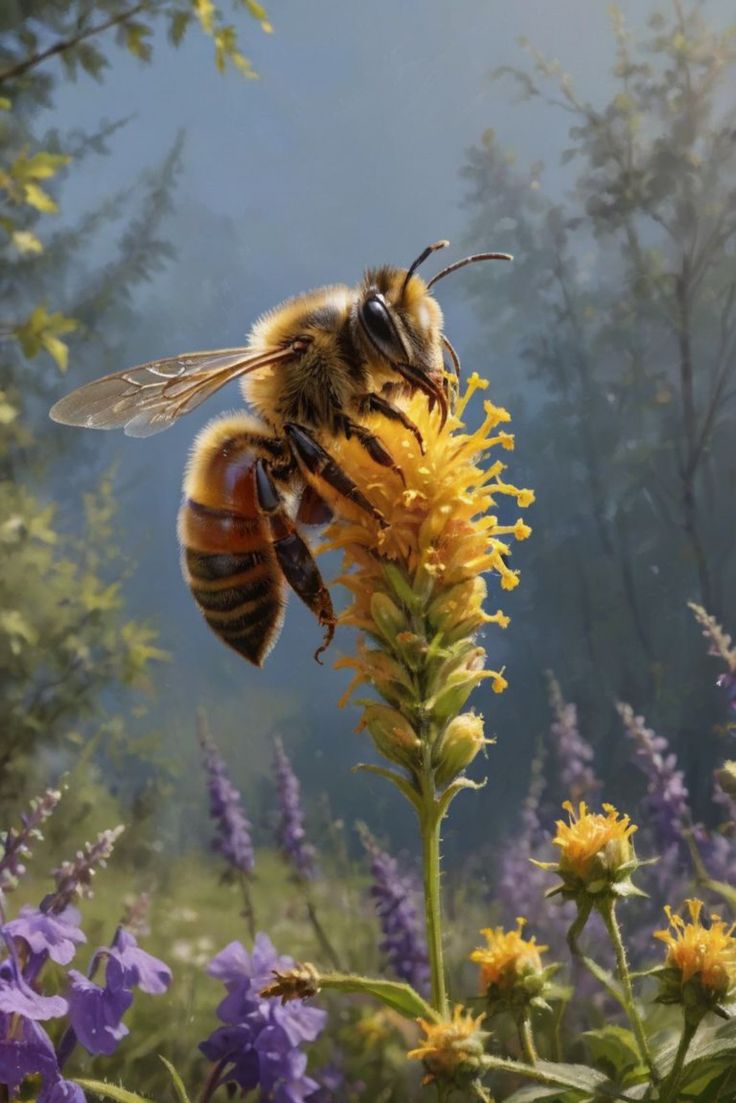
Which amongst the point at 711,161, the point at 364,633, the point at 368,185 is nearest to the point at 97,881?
the point at 368,185

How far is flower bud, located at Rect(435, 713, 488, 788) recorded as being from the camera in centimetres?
39

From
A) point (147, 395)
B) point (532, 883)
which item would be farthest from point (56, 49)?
point (532, 883)

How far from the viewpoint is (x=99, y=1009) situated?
1.47ft

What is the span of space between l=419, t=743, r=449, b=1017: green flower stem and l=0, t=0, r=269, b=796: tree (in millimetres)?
→ 1241

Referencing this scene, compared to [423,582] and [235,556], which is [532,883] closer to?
[235,556]

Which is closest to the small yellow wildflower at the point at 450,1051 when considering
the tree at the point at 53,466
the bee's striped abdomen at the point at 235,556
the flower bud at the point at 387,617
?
the flower bud at the point at 387,617

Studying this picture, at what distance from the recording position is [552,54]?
1836 millimetres

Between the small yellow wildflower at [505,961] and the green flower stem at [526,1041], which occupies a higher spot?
the small yellow wildflower at [505,961]

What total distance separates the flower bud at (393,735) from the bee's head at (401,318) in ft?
0.59

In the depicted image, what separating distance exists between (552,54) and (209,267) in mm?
709

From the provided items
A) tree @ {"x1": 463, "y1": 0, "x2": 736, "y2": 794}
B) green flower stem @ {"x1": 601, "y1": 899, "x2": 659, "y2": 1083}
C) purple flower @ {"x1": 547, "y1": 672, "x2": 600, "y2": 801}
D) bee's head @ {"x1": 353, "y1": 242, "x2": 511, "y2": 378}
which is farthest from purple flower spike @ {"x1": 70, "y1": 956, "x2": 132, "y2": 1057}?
tree @ {"x1": 463, "y1": 0, "x2": 736, "y2": 794}

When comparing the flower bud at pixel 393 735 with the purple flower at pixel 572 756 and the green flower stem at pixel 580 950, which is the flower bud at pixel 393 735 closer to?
the green flower stem at pixel 580 950

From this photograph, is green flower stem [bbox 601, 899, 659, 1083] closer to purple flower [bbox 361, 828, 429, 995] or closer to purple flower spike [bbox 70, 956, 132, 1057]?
purple flower spike [bbox 70, 956, 132, 1057]

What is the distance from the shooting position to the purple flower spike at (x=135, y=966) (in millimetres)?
459
